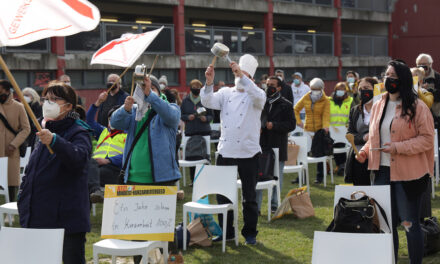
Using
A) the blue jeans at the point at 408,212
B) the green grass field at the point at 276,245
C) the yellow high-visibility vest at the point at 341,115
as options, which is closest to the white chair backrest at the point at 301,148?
the green grass field at the point at 276,245

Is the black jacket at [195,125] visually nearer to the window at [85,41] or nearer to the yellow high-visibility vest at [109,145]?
the yellow high-visibility vest at [109,145]

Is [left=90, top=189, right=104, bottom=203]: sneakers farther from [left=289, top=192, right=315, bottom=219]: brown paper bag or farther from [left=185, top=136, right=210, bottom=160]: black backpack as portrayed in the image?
[left=185, top=136, right=210, bottom=160]: black backpack

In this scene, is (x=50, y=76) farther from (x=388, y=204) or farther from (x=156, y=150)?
(x=388, y=204)

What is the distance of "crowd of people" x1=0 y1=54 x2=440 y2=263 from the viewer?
464 cm

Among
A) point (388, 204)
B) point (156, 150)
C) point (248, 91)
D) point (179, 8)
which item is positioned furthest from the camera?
point (179, 8)

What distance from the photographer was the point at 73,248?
15.6 feet

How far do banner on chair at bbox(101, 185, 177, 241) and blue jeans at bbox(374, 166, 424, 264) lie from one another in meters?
1.88

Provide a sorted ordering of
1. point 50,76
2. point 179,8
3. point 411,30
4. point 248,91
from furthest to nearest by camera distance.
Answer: point 411,30 < point 179,8 < point 50,76 < point 248,91

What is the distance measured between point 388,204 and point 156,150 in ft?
7.02

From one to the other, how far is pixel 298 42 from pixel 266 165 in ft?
67.9

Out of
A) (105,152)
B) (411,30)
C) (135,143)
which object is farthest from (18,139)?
(411,30)

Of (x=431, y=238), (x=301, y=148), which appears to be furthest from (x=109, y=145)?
(x=431, y=238)

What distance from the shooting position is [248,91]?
7.20 meters

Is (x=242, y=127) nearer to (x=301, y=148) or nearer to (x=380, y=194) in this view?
(x=380, y=194)
